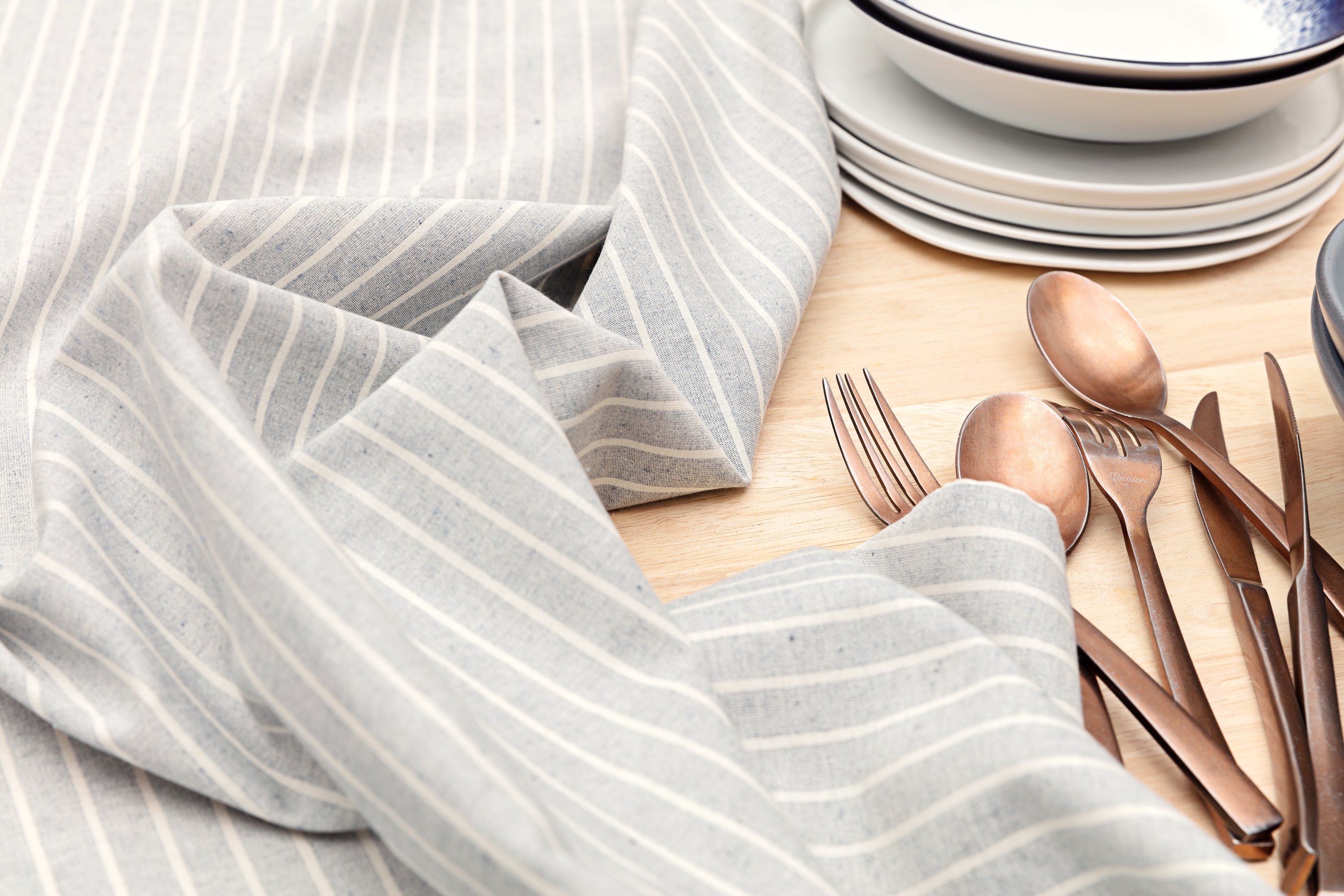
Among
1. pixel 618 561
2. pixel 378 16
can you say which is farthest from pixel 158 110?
pixel 618 561

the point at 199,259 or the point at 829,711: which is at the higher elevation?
the point at 199,259

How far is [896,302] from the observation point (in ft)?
1.96

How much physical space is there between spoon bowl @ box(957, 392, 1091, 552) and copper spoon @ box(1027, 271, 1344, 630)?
0.18 ft

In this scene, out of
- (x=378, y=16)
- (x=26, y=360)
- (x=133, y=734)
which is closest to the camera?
(x=133, y=734)

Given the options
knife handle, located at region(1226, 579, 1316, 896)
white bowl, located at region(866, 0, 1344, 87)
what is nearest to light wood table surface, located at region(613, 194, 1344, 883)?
knife handle, located at region(1226, 579, 1316, 896)

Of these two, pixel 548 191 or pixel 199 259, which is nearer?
pixel 199 259

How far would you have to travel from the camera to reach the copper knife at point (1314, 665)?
33 cm

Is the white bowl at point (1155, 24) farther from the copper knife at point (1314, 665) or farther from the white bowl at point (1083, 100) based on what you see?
the copper knife at point (1314, 665)

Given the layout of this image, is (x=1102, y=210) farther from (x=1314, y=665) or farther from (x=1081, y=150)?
(x=1314, y=665)

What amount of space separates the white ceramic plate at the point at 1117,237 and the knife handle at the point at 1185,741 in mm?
278

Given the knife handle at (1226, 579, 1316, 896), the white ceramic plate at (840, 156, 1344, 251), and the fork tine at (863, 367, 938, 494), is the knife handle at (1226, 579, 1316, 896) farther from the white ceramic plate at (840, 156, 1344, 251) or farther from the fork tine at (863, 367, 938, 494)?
the white ceramic plate at (840, 156, 1344, 251)

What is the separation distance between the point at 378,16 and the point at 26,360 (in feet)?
1.17

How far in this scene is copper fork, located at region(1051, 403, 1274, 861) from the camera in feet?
1.28

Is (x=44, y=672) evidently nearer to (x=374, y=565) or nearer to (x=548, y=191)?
(x=374, y=565)
